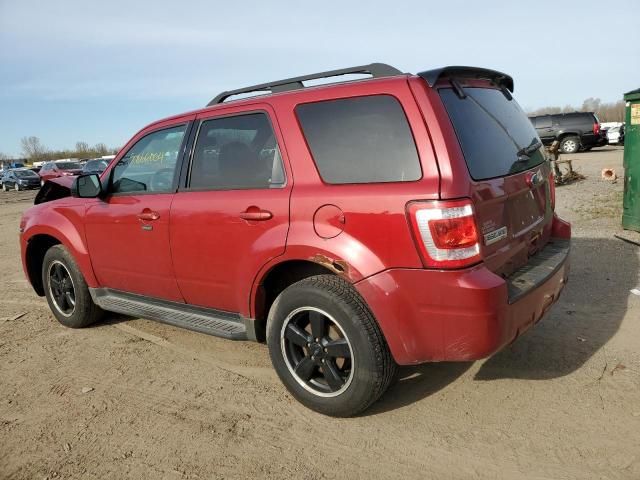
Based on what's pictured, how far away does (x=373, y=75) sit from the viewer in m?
2.96

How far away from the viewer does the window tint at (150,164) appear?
148 inches

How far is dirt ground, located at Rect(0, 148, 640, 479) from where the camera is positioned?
255 centimetres

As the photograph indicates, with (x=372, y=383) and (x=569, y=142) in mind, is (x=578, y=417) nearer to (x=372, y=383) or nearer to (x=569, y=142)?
(x=372, y=383)

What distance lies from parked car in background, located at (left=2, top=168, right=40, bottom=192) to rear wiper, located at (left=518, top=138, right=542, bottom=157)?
34678mm

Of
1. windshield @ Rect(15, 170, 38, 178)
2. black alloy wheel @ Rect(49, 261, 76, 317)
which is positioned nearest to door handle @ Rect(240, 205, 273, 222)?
black alloy wheel @ Rect(49, 261, 76, 317)

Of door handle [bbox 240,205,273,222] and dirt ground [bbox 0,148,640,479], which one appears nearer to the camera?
dirt ground [bbox 0,148,640,479]

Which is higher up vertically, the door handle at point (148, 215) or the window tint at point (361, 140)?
the window tint at point (361, 140)

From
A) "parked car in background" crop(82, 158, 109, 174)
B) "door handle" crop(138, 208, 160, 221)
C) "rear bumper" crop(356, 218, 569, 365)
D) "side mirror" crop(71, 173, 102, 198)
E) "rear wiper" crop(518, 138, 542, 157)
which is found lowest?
"rear bumper" crop(356, 218, 569, 365)

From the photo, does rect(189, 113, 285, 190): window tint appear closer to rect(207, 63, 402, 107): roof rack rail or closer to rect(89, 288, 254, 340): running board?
rect(207, 63, 402, 107): roof rack rail

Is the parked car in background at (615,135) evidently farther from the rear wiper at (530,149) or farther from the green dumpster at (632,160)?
the rear wiper at (530,149)

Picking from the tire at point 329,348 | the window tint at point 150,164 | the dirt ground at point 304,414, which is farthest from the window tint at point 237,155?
the dirt ground at point 304,414

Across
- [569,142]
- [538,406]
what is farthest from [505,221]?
[569,142]

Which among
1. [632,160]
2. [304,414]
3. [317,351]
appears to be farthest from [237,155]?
[632,160]

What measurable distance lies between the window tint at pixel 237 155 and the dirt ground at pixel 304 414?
137cm
